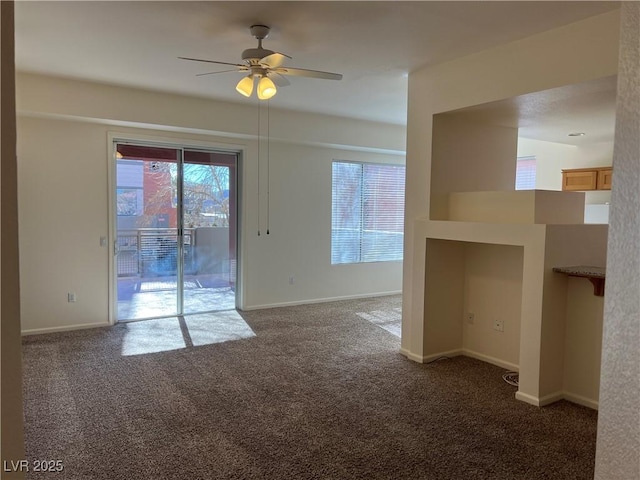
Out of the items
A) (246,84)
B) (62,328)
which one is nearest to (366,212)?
(246,84)

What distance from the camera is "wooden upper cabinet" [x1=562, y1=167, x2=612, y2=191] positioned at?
5977mm

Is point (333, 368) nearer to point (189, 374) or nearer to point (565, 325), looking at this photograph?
point (189, 374)

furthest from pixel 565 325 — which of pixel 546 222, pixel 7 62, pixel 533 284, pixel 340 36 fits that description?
pixel 7 62

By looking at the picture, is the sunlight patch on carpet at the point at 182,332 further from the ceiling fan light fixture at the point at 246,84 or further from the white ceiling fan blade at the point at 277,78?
the white ceiling fan blade at the point at 277,78

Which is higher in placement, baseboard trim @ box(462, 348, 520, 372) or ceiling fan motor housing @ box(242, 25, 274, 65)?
ceiling fan motor housing @ box(242, 25, 274, 65)

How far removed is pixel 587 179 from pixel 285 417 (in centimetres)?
548

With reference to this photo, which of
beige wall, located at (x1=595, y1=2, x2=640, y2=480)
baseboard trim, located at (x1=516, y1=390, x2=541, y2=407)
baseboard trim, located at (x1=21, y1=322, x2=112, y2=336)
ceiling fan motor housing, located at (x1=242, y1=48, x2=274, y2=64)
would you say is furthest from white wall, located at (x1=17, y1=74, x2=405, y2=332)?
beige wall, located at (x1=595, y1=2, x2=640, y2=480)

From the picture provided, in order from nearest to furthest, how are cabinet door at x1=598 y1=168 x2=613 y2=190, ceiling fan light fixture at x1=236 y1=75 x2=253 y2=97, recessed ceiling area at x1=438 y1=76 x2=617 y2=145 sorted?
recessed ceiling area at x1=438 y1=76 x2=617 y2=145
ceiling fan light fixture at x1=236 y1=75 x2=253 y2=97
cabinet door at x1=598 y1=168 x2=613 y2=190

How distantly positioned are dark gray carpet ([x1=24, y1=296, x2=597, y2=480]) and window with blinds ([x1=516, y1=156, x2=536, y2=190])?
4436mm

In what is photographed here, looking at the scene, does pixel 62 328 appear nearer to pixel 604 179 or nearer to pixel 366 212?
pixel 366 212

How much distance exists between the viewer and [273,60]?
3.09m

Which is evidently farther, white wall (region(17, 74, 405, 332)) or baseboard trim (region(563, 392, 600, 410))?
white wall (region(17, 74, 405, 332))

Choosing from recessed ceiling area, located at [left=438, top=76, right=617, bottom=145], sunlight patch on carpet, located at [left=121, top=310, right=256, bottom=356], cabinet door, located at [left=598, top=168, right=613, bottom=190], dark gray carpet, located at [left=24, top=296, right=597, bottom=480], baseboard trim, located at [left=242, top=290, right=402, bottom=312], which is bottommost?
dark gray carpet, located at [left=24, top=296, right=597, bottom=480]

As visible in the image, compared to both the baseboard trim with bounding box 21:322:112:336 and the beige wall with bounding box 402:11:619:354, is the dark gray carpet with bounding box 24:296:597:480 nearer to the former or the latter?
the baseboard trim with bounding box 21:322:112:336
